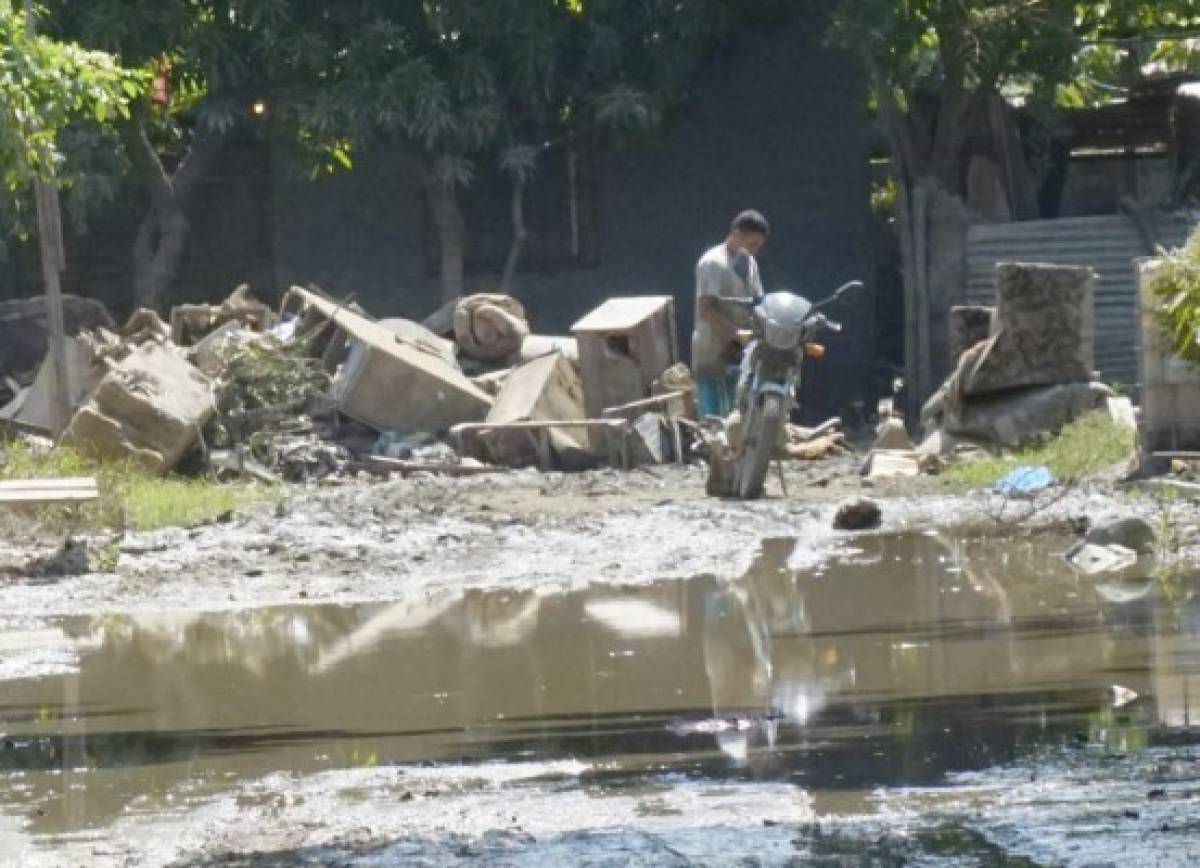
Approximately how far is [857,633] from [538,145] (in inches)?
522

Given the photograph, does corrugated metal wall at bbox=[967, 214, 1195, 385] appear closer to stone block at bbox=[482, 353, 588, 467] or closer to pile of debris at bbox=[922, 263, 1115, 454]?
pile of debris at bbox=[922, 263, 1115, 454]

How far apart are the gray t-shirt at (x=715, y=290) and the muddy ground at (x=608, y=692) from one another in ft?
6.24

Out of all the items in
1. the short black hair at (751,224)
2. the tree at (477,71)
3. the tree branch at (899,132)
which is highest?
the tree at (477,71)

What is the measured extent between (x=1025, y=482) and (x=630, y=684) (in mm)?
6092

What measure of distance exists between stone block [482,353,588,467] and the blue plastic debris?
4.02 metres

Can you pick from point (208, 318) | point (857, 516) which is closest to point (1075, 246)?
point (208, 318)

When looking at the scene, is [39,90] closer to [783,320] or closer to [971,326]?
[783,320]

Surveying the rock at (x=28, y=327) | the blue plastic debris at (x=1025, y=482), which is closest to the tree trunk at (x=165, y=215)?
the rock at (x=28, y=327)

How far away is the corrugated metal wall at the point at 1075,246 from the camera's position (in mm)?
20906

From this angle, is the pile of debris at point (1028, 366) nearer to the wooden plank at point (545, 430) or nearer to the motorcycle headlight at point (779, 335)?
the motorcycle headlight at point (779, 335)

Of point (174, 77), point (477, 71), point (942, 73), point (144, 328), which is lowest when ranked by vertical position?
point (144, 328)

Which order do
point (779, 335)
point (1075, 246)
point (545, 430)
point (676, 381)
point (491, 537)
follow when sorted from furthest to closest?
point (1075, 246) < point (676, 381) < point (545, 430) < point (779, 335) < point (491, 537)

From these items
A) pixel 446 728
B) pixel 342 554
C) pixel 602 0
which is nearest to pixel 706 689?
pixel 446 728

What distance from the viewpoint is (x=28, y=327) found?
21047 millimetres
